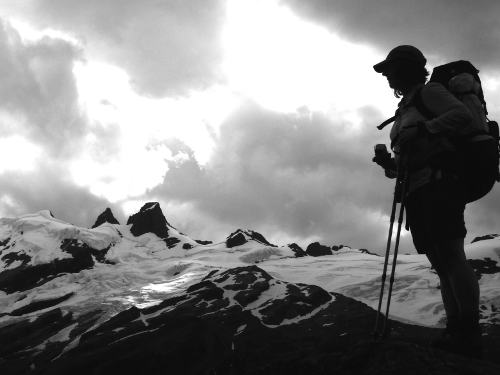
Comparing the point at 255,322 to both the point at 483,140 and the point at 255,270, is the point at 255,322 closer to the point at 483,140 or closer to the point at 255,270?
the point at 255,270

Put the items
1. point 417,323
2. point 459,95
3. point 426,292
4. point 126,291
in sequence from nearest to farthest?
point 459,95 → point 417,323 → point 426,292 → point 126,291

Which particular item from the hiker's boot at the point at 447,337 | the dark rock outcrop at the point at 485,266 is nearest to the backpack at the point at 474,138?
the hiker's boot at the point at 447,337

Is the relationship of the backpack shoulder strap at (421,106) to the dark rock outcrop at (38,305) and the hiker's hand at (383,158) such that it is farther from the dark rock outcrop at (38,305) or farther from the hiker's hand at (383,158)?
the dark rock outcrop at (38,305)

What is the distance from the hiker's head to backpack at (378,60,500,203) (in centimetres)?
41

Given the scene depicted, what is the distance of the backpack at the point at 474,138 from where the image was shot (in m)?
5.27

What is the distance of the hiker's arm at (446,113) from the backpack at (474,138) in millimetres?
114

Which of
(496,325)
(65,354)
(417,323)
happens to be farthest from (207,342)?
(496,325)

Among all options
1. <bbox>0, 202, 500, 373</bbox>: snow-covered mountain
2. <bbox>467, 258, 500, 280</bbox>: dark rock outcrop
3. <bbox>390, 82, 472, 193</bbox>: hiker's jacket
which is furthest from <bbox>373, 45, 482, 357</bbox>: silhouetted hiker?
<bbox>467, 258, 500, 280</bbox>: dark rock outcrop

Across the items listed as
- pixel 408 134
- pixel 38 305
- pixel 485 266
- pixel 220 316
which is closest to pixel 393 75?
pixel 408 134

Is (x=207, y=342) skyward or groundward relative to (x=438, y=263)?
groundward

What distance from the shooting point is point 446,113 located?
17.1 ft

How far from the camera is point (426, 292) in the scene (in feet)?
516

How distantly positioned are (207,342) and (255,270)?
73.0 meters

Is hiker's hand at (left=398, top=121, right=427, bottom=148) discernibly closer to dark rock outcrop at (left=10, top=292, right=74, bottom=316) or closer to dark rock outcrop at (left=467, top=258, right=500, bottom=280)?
dark rock outcrop at (left=467, top=258, right=500, bottom=280)
